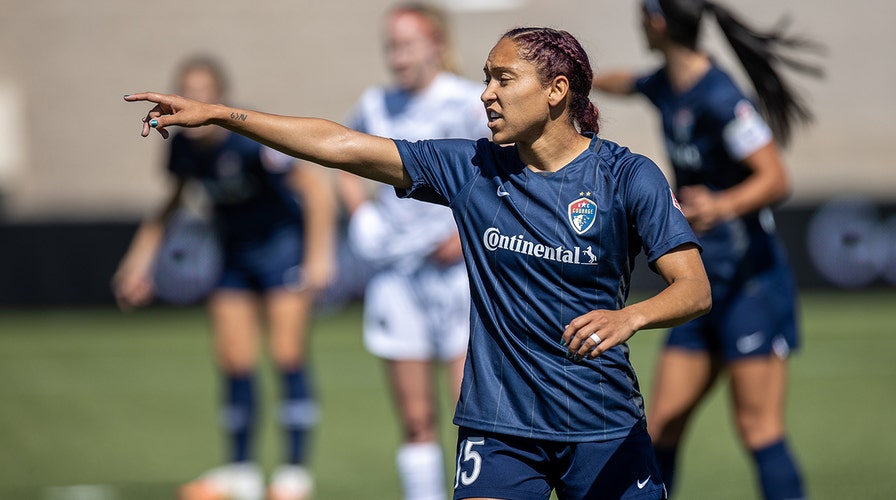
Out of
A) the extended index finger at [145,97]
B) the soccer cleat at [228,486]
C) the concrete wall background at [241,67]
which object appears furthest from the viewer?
the concrete wall background at [241,67]

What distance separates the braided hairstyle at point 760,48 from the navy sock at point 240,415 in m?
3.15

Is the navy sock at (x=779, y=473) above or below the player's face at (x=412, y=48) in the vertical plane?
below

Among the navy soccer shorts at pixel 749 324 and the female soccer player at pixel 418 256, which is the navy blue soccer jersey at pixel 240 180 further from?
the navy soccer shorts at pixel 749 324

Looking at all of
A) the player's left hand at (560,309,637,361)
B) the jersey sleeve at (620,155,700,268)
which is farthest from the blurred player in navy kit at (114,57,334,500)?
the player's left hand at (560,309,637,361)

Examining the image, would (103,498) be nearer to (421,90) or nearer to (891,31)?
(421,90)

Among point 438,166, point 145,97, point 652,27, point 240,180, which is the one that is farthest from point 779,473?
point 240,180

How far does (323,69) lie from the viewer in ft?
67.8

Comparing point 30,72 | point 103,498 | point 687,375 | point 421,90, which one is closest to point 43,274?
point 30,72

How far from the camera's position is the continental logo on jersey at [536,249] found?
10.8ft

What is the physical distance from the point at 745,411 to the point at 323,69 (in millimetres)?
16573

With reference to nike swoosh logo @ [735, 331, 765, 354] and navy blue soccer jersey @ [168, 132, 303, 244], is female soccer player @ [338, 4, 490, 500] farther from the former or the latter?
nike swoosh logo @ [735, 331, 765, 354]

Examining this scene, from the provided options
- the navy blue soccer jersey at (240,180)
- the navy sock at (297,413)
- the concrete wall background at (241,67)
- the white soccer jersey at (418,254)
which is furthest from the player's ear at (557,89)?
the concrete wall background at (241,67)

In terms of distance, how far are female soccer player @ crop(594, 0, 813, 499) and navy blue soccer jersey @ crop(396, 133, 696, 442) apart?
4.81 ft

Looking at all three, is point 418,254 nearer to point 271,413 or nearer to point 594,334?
point 594,334
